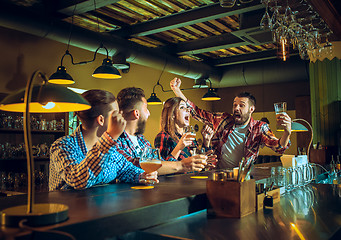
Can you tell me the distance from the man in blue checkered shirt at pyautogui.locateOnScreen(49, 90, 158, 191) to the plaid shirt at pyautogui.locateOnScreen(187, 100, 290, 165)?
1619 mm

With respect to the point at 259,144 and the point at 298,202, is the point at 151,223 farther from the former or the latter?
the point at 259,144

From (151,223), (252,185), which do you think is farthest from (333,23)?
(151,223)

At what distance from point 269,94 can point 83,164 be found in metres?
8.67

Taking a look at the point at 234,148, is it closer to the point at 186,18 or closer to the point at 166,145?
the point at 166,145

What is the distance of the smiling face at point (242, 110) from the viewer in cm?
389

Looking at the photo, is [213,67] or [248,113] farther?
[213,67]

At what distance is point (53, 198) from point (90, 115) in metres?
0.61

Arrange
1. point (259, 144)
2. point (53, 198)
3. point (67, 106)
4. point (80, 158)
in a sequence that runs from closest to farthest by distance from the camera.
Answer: point (53, 198) < point (67, 106) < point (80, 158) < point (259, 144)

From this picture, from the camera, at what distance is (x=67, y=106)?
173cm

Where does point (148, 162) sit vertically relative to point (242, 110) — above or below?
below

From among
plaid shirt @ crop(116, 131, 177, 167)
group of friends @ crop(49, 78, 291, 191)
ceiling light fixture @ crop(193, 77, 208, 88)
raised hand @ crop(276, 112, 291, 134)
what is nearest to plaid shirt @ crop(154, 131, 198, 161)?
group of friends @ crop(49, 78, 291, 191)

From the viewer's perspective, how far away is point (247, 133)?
385 cm

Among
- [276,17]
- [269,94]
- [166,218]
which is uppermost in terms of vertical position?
[269,94]

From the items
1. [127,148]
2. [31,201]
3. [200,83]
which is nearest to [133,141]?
[127,148]
